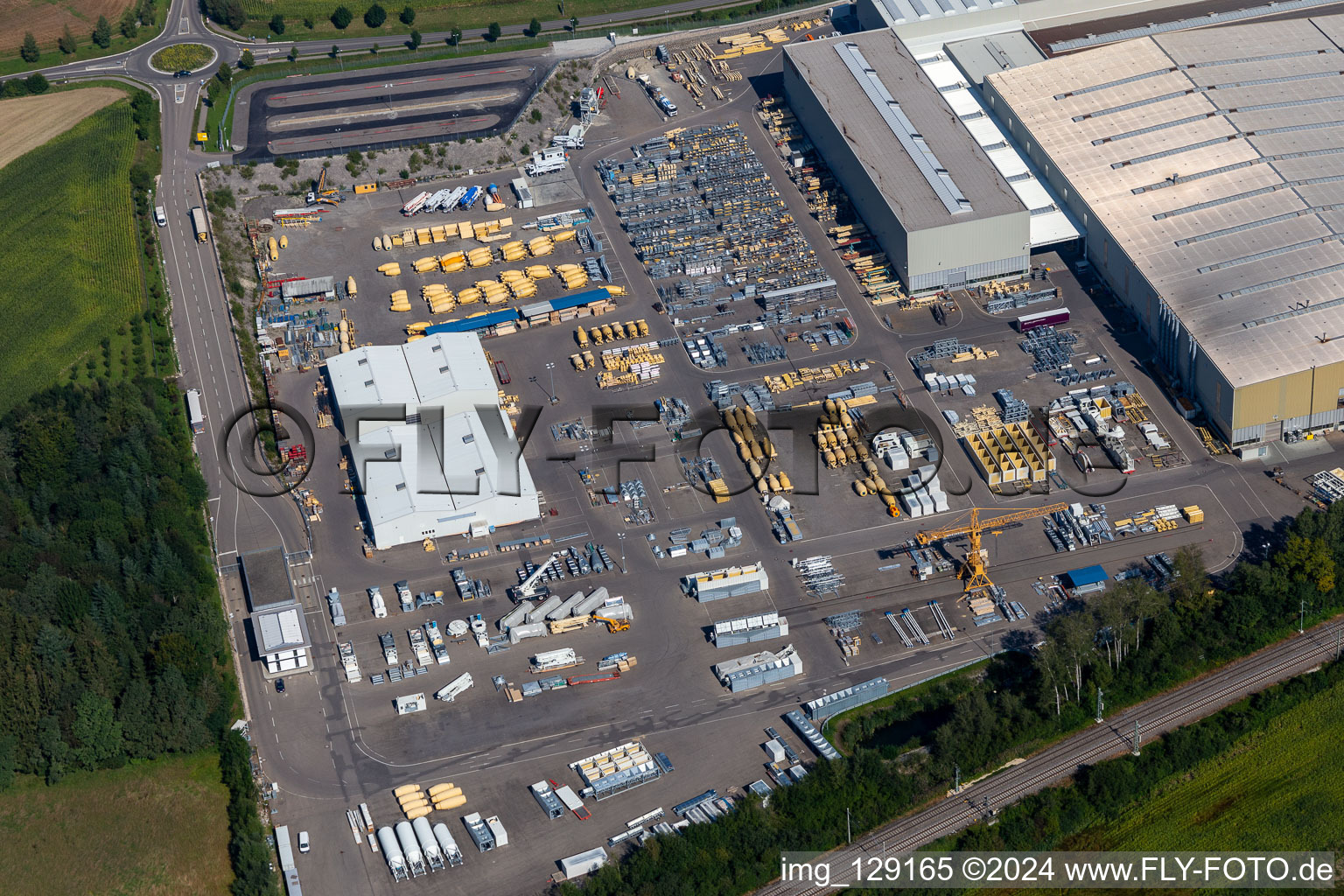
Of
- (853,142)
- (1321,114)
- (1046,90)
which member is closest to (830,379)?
(853,142)

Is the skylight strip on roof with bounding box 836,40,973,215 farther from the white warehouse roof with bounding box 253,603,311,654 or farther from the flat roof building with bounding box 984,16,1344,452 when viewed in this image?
the white warehouse roof with bounding box 253,603,311,654

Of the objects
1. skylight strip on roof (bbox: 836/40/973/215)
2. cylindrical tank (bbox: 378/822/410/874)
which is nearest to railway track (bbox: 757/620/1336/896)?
cylindrical tank (bbox: 378/822/410/874)

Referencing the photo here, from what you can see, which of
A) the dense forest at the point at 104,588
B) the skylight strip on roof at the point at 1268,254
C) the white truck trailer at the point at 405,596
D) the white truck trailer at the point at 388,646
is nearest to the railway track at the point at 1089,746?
the white truck trailer at the point at 388,646

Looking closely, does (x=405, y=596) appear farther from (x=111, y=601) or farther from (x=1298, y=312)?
(x=1298, y=312)

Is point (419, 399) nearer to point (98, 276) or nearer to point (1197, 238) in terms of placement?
point (98, 276)

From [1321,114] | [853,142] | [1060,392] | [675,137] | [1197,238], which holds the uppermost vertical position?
[675,137]
